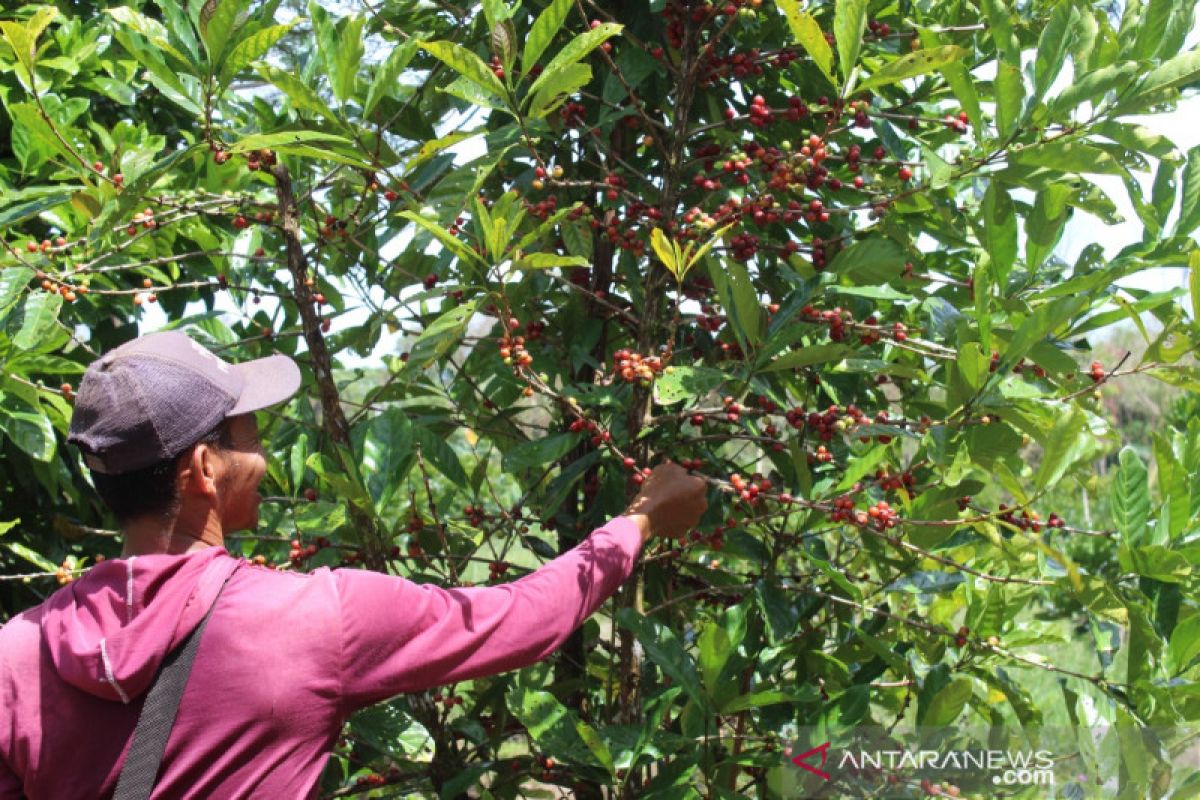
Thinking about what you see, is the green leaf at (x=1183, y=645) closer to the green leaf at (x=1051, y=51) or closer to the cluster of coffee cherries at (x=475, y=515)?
the green leaf at (x=1051, y=51)

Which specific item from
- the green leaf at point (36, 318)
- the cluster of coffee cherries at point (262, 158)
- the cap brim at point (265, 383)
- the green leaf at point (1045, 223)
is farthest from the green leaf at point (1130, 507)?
the green leaf at point (36, 318)

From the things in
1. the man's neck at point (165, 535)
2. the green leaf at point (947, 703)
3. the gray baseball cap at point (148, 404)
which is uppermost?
the gray baseball cap at point (148, 404)

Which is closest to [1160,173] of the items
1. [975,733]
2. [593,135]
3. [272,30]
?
[593,135]

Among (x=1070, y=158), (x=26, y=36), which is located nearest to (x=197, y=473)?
(x=26, y=36)

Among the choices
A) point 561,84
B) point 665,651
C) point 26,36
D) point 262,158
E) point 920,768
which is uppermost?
point 26,36

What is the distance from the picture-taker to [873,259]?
1920 mm

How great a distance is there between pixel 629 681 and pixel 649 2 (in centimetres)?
126

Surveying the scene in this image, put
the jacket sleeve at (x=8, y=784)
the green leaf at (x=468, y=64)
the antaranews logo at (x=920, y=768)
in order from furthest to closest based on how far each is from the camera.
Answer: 1. the antaranews logo at (x=920, y=768)
2. the green leaf at (x=468, y=64)
3. the jacket sleeve at (x=8, y=784)

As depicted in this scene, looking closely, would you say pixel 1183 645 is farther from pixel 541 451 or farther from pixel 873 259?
pixel 541 451

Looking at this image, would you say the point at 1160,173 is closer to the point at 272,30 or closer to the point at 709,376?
the point at 709,376

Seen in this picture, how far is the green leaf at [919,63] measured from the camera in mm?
1708

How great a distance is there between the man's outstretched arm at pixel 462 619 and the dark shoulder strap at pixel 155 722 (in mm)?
176

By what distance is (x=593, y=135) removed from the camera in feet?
6.98

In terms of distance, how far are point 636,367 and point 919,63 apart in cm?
61
